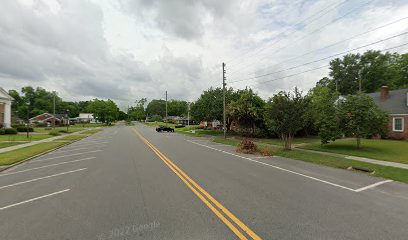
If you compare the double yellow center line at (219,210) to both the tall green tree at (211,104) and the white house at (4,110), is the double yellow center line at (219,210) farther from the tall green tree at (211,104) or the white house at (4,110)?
the white house at (4,110)

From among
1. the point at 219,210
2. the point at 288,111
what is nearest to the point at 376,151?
the point at 288,111

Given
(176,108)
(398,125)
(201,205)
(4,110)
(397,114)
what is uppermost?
(176,108)

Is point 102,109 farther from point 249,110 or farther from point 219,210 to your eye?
point 219,210

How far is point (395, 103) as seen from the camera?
86.8ft

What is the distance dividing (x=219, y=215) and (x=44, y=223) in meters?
3.73

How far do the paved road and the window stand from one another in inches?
797

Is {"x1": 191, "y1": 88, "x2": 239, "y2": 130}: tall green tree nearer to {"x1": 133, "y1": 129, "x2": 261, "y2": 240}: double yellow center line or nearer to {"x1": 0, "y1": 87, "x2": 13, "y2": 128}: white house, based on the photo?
{"x1": 133, "y1": 129, "x2": 261, "y2": 240}: double yellow center line

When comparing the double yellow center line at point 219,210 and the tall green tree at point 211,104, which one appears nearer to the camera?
the double yellow center line at point 219,210

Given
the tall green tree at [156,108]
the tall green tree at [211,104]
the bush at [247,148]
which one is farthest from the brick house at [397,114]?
the tall green tree at [156,108]

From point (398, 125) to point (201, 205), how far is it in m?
27.8

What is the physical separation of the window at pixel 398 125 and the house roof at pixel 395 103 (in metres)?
0.78

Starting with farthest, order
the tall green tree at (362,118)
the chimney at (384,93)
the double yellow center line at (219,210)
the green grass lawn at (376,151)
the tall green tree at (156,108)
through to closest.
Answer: the tall green tree at (156,108) → the chimney at (384,93) → the tall green tree at (362,118) → the green grass lawn at (376,151) → the double yellow center line at (219,210)

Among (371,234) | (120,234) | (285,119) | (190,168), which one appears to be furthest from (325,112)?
(120,234)

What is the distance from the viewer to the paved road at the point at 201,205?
4359 mm
